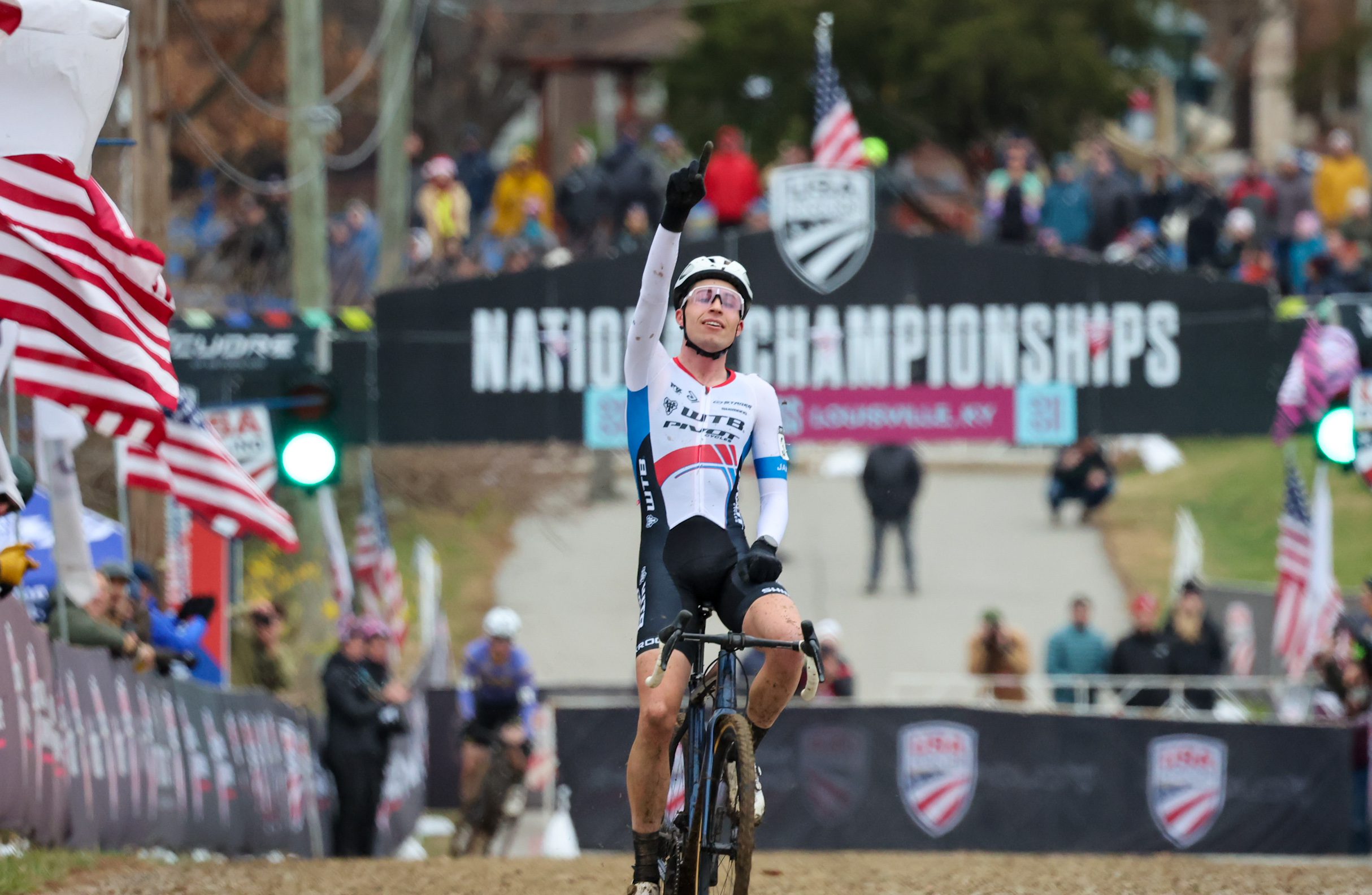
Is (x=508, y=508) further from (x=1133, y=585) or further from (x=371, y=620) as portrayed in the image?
(x=371, y=620)

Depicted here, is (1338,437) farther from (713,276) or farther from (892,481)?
(892,481)

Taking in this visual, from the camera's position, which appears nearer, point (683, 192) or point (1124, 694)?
point (683, 192)

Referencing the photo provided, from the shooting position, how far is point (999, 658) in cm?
1981

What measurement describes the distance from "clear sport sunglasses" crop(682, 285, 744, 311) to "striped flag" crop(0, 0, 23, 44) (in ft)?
10.4

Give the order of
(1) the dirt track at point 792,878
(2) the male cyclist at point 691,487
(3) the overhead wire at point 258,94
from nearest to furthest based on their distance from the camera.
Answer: (2) the male cyclist at point 691,487, (1) the dirt track at point 792,878, (3) the overhead wire at point 258,94

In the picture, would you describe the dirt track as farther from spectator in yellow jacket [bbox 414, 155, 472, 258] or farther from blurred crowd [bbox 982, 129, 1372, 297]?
spectator in yellow jacket [bbox 414, 155, 472, 258]

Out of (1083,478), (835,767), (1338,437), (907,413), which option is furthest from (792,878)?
(1083,478)

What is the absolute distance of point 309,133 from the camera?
19766 millimetres

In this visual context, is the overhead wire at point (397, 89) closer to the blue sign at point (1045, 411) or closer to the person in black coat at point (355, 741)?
the blue sign at point (1045, 411)

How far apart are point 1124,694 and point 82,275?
35.8ft

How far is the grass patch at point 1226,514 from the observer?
31.4 m

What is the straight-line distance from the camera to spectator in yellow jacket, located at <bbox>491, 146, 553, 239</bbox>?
24.9 m

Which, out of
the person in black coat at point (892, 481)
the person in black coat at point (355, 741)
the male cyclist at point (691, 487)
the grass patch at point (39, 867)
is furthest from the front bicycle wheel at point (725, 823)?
the person in black coat at point (892, 481)

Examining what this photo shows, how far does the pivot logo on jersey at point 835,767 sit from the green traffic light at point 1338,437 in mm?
4120
